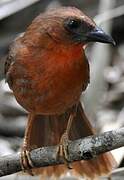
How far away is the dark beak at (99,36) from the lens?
4879mm

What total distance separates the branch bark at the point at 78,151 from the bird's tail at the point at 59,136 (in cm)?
62

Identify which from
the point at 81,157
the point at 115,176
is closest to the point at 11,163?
the point at 81,157

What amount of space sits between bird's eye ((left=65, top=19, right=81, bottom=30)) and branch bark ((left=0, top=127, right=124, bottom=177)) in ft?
2.34

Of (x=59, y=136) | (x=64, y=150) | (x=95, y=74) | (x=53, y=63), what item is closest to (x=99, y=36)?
(x=53, y=63)

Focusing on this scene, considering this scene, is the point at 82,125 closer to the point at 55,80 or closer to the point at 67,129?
the point at 67,129

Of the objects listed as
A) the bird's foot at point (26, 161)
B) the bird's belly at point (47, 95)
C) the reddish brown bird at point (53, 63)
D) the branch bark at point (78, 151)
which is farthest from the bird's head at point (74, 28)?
the bird's foot at point (26, 161)

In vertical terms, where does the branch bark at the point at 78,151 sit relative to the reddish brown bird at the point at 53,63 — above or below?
below

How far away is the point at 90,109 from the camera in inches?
265

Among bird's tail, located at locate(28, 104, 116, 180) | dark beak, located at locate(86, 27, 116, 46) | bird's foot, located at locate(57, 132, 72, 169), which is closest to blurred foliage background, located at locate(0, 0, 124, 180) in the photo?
bird's tail, located at locate(28, 104, 116, 180)

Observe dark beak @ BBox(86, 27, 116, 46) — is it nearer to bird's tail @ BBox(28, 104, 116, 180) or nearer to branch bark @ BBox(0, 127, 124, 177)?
branch bark @ BBox(0, 127, 124, 177)

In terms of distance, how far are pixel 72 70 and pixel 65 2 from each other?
3.52 meters

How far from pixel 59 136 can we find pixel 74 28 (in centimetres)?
116

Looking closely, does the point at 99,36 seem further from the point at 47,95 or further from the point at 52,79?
the point at 47,95

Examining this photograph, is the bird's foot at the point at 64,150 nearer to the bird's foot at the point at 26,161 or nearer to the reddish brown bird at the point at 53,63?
the reddish brown bird at the point at 53,63
